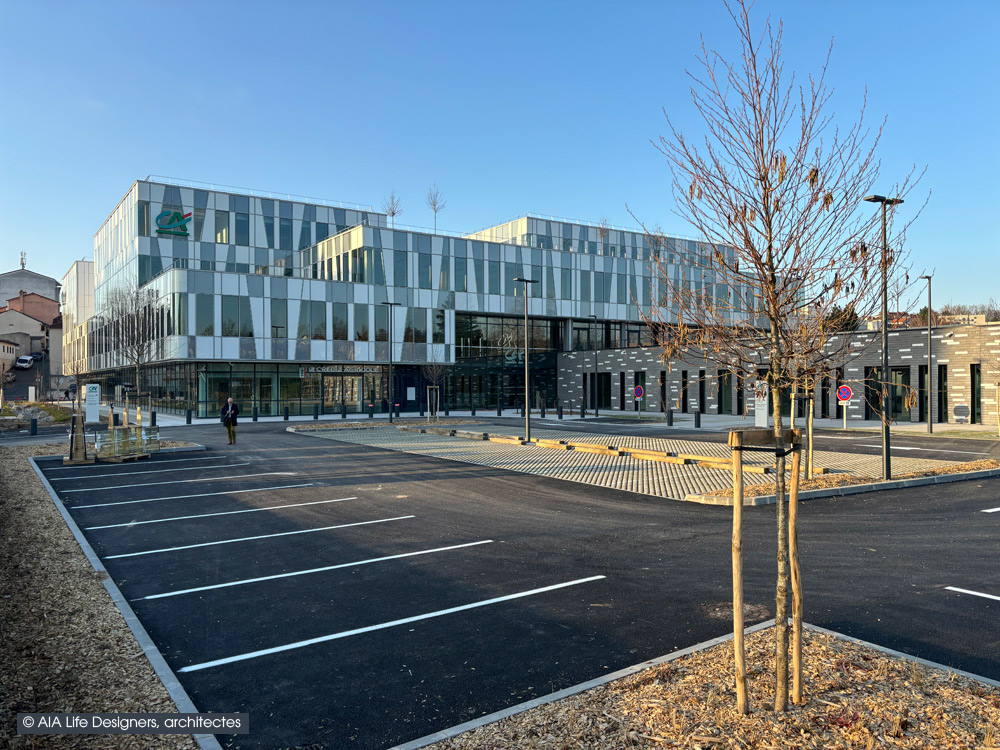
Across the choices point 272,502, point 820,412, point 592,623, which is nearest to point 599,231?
point 820,412

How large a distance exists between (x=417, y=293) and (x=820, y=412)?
29607mm

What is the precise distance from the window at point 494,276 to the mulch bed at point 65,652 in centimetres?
4647

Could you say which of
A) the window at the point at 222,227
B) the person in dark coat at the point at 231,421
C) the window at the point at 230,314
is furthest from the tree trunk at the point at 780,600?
the window at the point at 222,227

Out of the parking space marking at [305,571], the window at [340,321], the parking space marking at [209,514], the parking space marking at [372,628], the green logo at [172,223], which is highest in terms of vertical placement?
the green logo at [172,223]

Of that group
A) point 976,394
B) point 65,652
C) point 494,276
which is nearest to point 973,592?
point 65,652

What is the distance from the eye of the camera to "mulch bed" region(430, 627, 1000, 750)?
13.0ft

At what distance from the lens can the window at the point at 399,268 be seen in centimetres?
4994

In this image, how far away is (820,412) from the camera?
39219 millimetres

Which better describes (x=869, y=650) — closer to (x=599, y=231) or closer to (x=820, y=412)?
(x=820, y=412)

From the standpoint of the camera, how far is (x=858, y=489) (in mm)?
13672

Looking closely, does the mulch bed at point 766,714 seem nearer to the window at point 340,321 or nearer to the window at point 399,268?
the window at point 340,321

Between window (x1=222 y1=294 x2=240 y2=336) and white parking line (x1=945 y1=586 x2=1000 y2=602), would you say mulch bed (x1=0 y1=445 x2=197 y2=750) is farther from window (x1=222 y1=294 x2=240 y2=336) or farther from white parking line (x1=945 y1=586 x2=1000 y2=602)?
window (x1=222 y1=294 x2=240 y2=336)

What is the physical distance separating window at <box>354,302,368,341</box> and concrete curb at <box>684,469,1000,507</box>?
38556 millimetres

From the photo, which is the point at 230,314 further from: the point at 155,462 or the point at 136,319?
the point at 155,462
